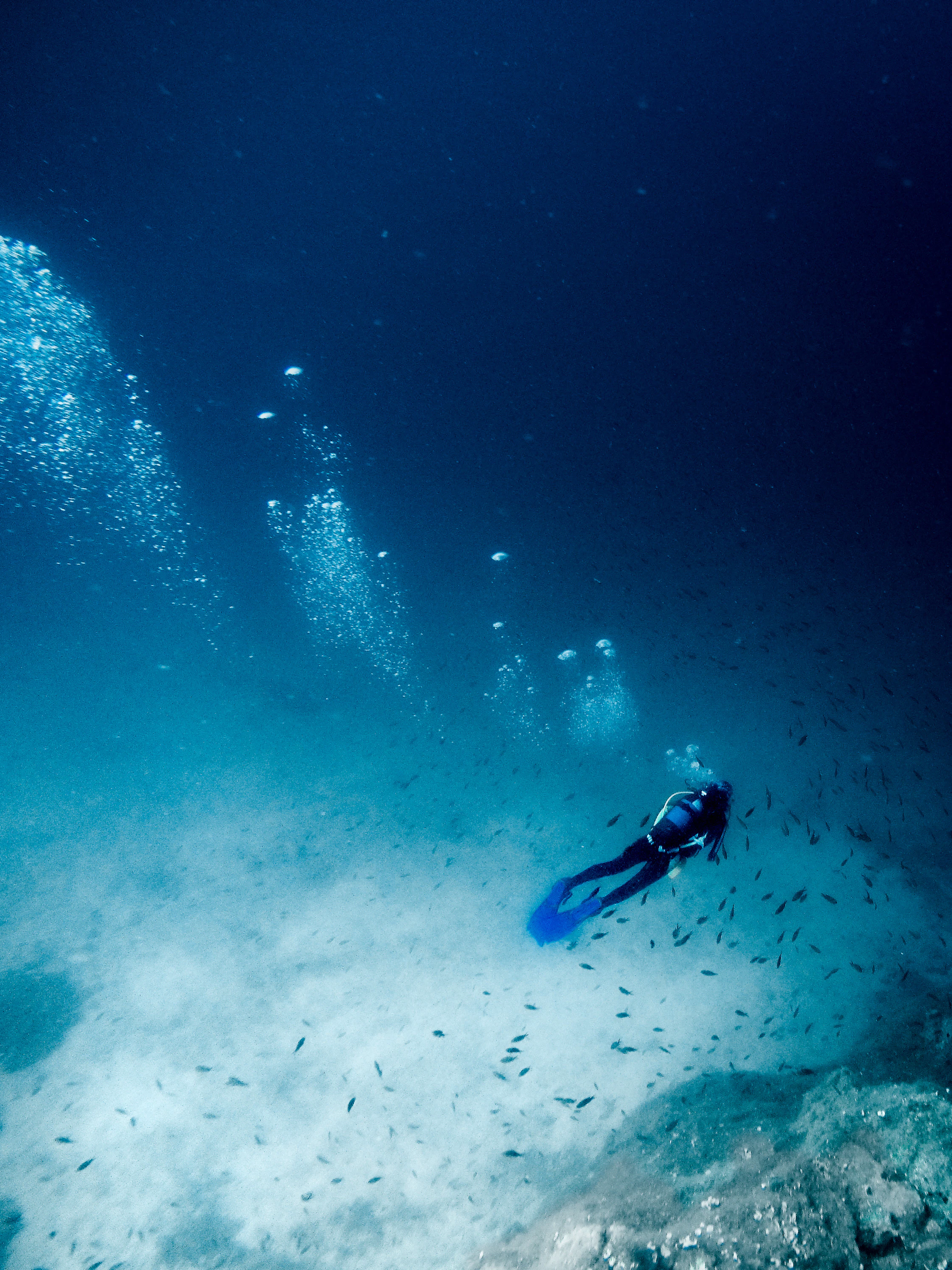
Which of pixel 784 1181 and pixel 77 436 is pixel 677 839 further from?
pixel 77 436

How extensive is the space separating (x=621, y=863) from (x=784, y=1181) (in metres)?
2.85

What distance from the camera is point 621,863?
632cm

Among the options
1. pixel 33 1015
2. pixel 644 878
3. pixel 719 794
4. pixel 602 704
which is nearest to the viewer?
pixel 719 794

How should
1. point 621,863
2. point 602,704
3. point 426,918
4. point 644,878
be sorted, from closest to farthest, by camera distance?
point 644,878
point 621,863
point 426,918
point 602,704

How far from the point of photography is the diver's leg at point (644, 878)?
20.1ft

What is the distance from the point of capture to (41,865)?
15594 mm

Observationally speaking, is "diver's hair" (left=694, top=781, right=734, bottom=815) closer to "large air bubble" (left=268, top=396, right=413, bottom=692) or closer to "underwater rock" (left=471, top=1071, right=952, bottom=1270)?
"underwater rock" (left=471, top=1071, right=952, bottom=1270)

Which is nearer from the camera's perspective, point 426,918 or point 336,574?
point 426,918

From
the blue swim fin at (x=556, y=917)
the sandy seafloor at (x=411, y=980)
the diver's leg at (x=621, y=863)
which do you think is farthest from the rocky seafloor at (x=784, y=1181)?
the diver's leg at (x=621, y=863)

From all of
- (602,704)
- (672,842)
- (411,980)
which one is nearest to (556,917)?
(672,842)

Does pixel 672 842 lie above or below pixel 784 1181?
above

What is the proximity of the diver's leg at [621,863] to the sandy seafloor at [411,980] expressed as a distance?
9.46 feet

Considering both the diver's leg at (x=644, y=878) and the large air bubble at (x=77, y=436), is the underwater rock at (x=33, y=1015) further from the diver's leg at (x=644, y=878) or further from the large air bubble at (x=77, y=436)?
the large air bubble at (x=77, y=436)

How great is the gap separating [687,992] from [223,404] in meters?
29.1
